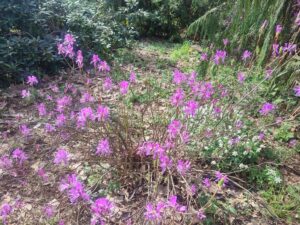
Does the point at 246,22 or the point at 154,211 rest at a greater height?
the point at 246,22

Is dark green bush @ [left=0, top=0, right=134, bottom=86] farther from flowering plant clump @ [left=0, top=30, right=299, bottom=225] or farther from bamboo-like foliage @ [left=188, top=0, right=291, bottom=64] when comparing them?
bamboo-like foliage @ [left=188, top=0, right=291, bottom=64]

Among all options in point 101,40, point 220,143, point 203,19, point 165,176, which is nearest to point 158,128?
point 165,176

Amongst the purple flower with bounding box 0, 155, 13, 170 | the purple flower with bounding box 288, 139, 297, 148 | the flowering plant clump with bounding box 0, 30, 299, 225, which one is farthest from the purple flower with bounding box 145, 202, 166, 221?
the purple flower with bounding box 288, 139, 297, 148

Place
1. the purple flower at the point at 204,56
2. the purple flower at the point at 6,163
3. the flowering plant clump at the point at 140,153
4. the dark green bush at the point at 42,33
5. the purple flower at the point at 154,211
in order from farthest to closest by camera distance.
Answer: the dark green bush at the point at 42,33 < the purple flower at the point at 204,56 < the purple flower at the point at 6,163 < the flowering plant clump at the point at 140,153 < the purple flower at the point at 154,211

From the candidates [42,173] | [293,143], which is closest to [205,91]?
[293,143]

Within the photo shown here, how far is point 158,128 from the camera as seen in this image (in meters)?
2.60

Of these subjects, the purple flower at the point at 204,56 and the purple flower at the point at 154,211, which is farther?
the purple flower at the point at 204,56

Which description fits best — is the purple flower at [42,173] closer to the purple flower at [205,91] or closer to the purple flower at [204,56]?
the purple flower at [205,91]

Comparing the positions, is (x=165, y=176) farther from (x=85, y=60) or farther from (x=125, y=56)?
(x=125, y=56)

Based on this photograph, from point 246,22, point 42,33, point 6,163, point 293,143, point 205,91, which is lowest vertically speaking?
point 6,163

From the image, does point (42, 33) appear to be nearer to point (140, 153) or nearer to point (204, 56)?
point (204, 56)

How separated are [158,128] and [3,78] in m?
2.77

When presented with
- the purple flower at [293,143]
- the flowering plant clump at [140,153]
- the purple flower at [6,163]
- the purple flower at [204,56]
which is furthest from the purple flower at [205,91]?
the purple flower at [6,163]

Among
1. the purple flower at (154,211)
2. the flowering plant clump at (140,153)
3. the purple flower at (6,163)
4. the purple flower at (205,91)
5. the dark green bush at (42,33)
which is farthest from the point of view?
the dark green bush at (42,33)
